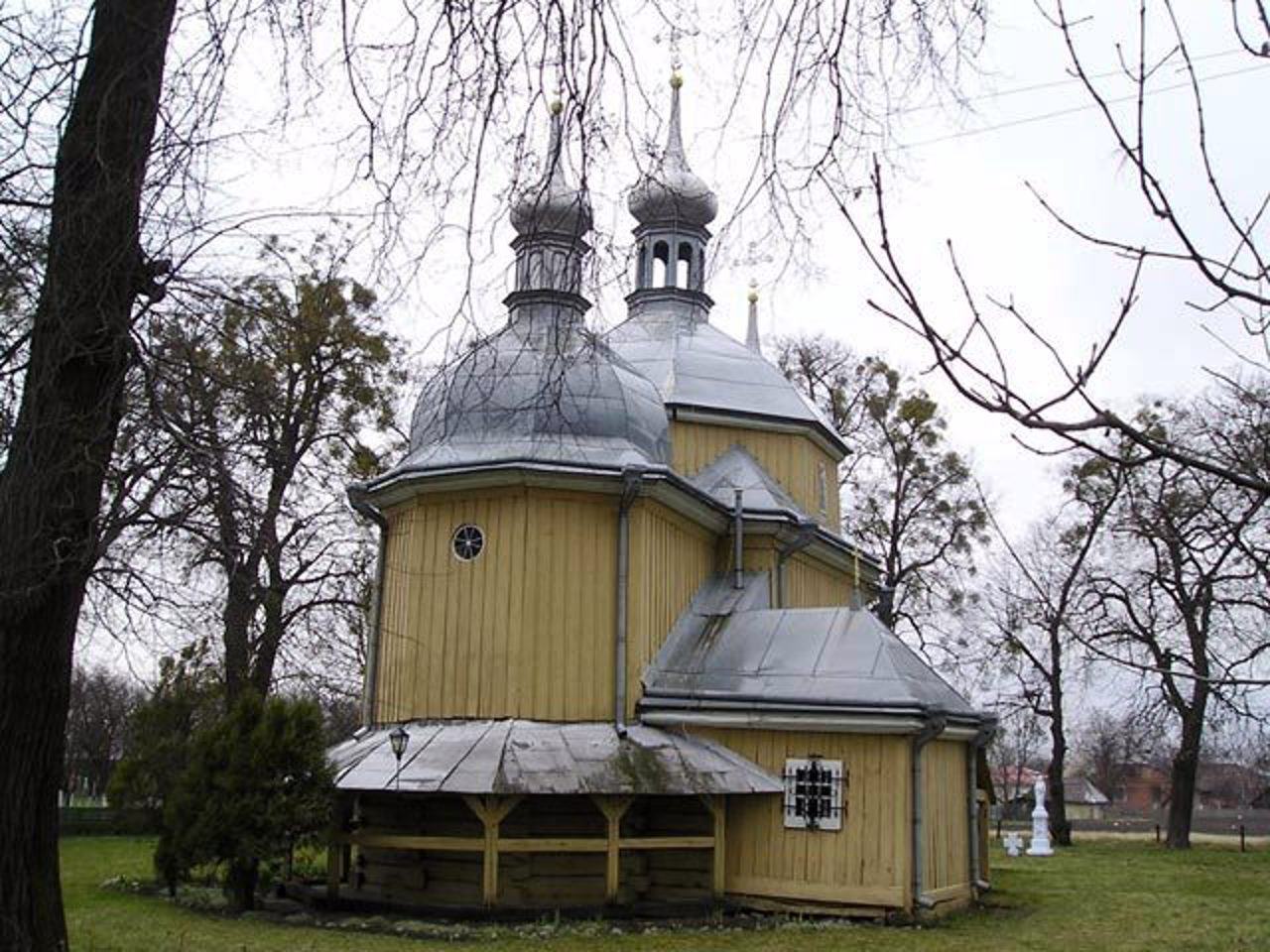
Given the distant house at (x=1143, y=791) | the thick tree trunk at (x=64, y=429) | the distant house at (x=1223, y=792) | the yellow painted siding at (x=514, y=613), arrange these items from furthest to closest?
the distant house at (x=1143, y=791)
the distant house at (x=1223, y=792)
the yellow painted siding at (x=514, y=613)
the thick tree trunk at (x=64, y=429)

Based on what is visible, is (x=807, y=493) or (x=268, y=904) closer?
(x=268, y=904)

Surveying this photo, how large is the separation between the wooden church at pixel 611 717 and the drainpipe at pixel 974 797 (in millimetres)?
63

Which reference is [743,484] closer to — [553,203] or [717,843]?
[717,843]

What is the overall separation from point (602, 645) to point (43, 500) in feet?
32.5

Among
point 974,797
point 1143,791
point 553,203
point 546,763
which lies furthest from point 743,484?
point 1143,791

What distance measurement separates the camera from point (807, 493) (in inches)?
762

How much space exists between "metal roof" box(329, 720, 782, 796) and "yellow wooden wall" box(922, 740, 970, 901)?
1726 millimetres

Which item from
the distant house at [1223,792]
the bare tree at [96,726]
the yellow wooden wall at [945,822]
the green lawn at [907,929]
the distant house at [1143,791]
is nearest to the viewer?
the green lawn at [907,929]

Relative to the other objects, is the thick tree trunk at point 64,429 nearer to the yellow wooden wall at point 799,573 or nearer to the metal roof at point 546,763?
the metal roof at point 546,763

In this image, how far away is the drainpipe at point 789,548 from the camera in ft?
57.2

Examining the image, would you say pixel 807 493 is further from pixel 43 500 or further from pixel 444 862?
pixel 43 500

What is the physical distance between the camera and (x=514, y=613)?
14.6 metres

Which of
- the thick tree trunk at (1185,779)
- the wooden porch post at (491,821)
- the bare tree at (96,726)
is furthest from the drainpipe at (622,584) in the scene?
the bare tree at (96,726)

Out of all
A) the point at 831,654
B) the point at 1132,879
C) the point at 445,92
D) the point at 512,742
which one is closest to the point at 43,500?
the point at 445,92
